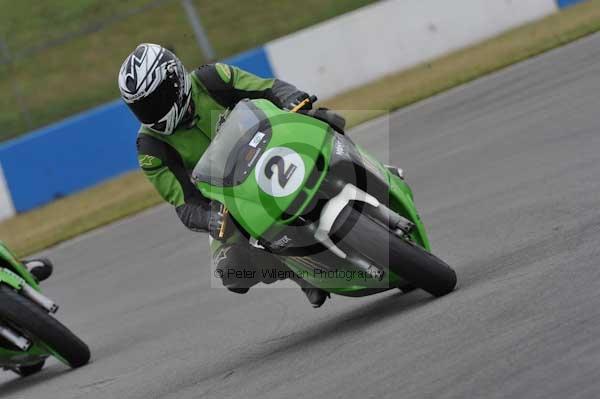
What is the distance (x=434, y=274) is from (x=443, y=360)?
46.0 inches

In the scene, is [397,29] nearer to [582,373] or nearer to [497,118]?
[497,118]

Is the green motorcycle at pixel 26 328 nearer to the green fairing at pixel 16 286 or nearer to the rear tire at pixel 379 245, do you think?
the green fairing at pixel 16 286

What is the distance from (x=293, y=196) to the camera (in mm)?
5828

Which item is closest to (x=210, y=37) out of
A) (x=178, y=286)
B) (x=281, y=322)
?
(x=178, y=286)

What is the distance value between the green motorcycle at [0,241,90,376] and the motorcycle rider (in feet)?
3.87

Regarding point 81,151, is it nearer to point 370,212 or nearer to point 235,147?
point 235,147

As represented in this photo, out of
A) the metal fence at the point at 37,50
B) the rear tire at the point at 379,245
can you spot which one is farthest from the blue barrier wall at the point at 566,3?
the rear tire at the point at 379,245

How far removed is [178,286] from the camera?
31.6ft

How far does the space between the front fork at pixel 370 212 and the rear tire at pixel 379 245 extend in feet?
0.13

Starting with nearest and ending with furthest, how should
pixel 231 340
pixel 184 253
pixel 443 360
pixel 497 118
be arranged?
pixel 443 360
pixel 231 340
pixel 184 253
pixel 497 118

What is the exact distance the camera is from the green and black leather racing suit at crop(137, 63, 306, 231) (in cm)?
693

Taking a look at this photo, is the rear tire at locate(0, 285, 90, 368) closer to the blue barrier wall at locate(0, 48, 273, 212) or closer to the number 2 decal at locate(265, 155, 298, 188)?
the number 2 decal at locate(265, 155, 298, 188)

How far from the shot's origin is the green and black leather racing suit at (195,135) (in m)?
6.93

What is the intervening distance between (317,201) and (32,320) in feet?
7.59
